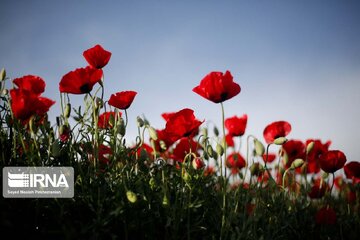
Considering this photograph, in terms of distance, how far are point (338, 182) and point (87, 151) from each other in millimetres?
3502

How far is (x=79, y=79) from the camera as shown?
173 cm

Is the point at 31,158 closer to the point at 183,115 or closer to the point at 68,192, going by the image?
the point at 68,192

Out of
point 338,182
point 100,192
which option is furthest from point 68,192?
point 338,182

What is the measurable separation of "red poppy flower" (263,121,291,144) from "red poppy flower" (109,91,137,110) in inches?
43.8

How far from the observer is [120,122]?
1.90 metres

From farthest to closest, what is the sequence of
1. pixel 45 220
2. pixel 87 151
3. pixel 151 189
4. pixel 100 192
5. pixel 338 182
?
1. pixel 338 182
2. pixel 87 151
3. pixel 151 189
4. pixel 100 192
5. pixel 45 220

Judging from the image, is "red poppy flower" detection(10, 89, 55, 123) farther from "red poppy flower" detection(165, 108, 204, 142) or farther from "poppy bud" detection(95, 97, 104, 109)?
"red poppy flower" detection(165, 108, 204, 142)

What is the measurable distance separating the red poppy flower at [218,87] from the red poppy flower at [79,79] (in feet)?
2.10

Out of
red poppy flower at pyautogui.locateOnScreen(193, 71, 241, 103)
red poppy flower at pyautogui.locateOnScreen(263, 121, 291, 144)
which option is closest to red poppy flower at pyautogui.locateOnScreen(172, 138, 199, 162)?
red poppy flower at pyautogui.locateOnScreen(193, 71, 241, 103)

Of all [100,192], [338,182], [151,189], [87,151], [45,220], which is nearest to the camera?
[45,220]

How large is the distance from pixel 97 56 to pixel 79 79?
0.84 ft

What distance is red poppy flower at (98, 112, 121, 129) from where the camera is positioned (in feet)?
6.58

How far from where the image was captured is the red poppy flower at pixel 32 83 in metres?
1.83

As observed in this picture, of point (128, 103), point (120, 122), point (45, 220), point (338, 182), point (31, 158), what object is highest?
point (128, 103)
